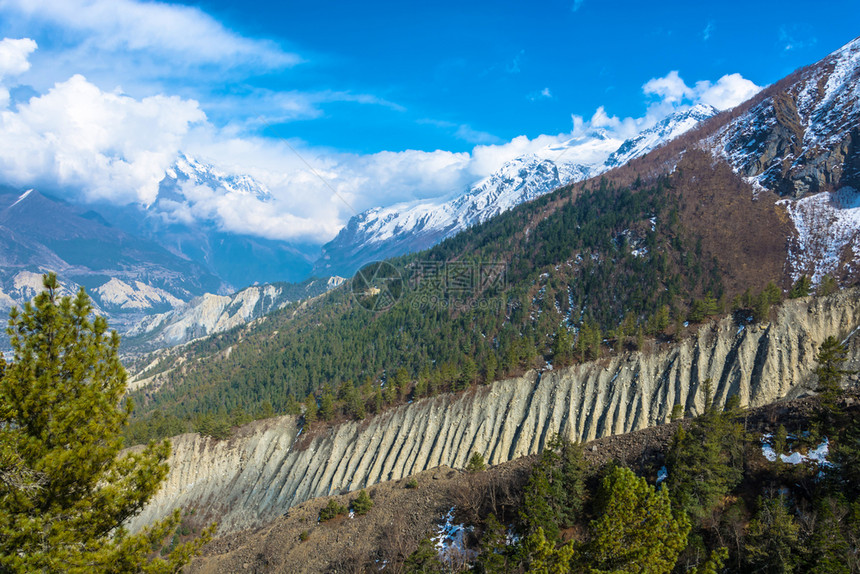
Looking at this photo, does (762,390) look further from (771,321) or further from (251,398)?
(251,398)

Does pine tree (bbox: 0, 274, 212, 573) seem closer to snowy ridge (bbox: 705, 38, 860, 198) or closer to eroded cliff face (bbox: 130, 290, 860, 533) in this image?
eroded cliff face (bbox: 130, 290, 860, 533)

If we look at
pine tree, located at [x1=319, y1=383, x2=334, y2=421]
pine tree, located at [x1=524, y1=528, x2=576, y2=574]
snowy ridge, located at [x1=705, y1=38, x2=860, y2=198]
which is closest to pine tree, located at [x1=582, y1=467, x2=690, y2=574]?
pine tree, located at [x1=524, y1=528, x2=576, y2=574]

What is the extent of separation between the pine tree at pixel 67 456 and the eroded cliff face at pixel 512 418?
2126 inches

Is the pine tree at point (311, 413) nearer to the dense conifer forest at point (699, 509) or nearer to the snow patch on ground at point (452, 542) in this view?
the dense conifer forest at point (699, 509)

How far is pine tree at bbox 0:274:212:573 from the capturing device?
10023mm

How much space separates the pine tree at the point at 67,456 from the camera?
10.0 metres

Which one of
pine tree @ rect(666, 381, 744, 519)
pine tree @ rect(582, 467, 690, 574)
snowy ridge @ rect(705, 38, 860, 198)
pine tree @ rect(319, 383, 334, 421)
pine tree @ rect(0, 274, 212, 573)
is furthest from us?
snowy ridge @ rect(705, 38, 860, 198)

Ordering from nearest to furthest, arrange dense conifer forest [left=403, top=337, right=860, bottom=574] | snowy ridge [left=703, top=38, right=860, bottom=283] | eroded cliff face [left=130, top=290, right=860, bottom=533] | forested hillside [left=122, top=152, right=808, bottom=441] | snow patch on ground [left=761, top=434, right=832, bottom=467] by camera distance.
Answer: dense conifer forest [left=403, top=337, right=860, bottom=574] → snow patch on ground [left=761, top=434, right=832, bottom=467] → eroded cliff face [left=130, top=290, right=860, bottom=533] → forested hillside [left=122, top=152, right=808, bottom=441] → snowy ridge [left=703, top=38, right=860, bottom=283]

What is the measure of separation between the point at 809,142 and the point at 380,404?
175 meters

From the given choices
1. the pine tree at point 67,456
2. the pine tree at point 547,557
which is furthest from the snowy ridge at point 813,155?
the pine tree at point 67,456

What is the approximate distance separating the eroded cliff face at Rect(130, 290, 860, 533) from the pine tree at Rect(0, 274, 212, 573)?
177 feet

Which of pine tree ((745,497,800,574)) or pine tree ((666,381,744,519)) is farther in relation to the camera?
pine tree ((666,381,744,519))

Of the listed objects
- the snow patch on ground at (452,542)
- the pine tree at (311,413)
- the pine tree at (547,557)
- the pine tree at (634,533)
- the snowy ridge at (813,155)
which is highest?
the snowy ridge at (813,155)

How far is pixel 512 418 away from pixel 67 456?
5967 centimetres
